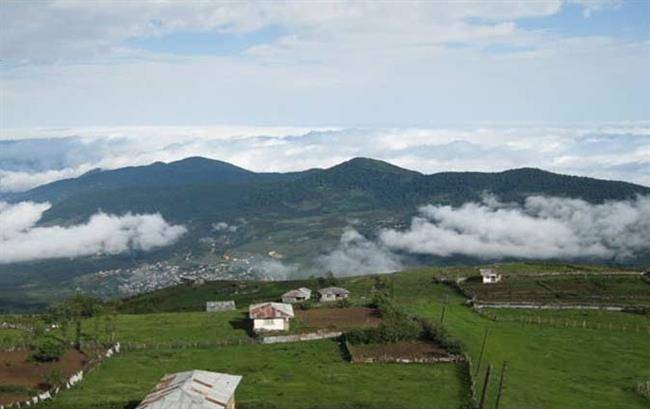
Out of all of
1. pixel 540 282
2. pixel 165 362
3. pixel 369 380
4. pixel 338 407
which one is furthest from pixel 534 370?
pixel 540 282

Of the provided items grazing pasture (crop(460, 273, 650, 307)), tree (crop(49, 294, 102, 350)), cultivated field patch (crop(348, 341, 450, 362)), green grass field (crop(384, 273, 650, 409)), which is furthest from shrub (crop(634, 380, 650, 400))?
tree (crop(49, 294, 102, 350))

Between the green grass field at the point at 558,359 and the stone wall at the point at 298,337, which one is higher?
the stone wall at the point at 298,337

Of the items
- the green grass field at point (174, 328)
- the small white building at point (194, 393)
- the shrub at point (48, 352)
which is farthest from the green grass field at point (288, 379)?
the green grass field at point (174, 328)

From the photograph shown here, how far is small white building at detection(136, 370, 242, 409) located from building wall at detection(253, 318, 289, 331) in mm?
32856

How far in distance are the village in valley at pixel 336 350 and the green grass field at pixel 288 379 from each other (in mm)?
184

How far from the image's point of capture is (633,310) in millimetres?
104750

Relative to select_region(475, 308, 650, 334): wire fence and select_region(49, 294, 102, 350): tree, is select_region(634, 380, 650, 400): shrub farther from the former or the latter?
select_region(49, 294, 102, 350): tree

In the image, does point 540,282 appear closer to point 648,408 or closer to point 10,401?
point 648,408

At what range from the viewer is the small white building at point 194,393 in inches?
2004

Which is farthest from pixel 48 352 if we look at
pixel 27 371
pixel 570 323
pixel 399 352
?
pixel 570 323

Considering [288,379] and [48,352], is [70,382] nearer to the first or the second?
[48,352]

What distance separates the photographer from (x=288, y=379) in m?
67.6

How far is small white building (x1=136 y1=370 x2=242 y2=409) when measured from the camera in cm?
5091

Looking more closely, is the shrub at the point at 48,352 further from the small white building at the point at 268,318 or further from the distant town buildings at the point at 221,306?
the distant town buildings at the point at 221,306
